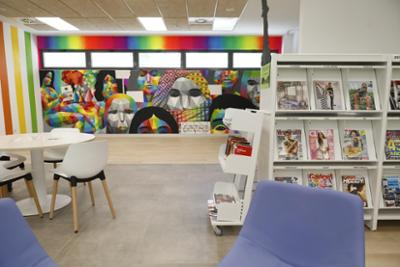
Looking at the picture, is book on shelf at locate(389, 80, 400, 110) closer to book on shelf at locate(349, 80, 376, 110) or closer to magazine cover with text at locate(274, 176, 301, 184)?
book on shelf at locate(349, 80, 376, 110)

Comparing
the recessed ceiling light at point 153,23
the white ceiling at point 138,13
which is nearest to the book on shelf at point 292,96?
the white ceiling at point 138,13

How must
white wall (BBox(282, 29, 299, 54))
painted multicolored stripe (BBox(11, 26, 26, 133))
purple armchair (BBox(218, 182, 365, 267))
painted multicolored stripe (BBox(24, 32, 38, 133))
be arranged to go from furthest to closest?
white wall (BBox(282, 29, 299, 54)) < painted multicolored stripe (BBox(24, 32, 38, 133)) < painted multicolored stripe (BBox(11, 26, 26, 133)) < purple armchair (BBox(218, 182, 365, 267))

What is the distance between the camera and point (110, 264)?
2113 millimetres

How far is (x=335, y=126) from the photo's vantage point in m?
2.68

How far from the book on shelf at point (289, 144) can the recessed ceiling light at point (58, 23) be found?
5641 millimetres

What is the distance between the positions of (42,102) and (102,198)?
5.57 metres

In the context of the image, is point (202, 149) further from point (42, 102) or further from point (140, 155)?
point (42, 102)

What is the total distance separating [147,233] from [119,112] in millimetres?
5687

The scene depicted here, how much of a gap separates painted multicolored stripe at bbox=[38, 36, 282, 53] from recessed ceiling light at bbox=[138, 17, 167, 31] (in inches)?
32.8

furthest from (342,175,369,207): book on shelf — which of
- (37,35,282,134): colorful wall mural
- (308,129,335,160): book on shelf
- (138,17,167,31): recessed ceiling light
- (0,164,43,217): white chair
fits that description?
(37,35,282,134): colorful wall mural

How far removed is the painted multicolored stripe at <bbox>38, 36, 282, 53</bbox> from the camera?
7.99 metres

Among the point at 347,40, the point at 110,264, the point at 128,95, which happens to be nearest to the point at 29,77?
the point at 128,95

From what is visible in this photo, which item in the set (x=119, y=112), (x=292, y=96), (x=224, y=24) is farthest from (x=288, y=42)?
(x=292, y=96)

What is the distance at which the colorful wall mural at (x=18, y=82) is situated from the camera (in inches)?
254
